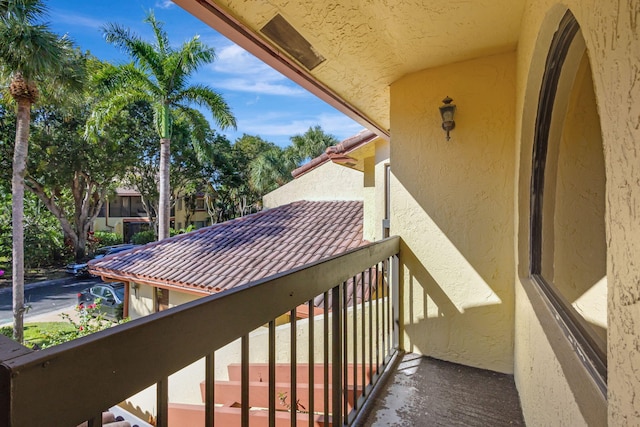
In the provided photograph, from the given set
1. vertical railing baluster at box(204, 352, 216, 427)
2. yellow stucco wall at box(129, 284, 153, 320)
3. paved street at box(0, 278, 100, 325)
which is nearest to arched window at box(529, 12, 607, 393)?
vertical railing baluster at box(204, 352, 216, 427)

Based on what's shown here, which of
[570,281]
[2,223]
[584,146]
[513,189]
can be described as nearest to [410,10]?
[584,146]

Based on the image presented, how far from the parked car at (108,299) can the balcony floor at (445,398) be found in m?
10.2

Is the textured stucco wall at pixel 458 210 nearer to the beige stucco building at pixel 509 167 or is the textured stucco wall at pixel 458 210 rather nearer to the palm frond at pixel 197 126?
the beige stucco building at pixel 509 167

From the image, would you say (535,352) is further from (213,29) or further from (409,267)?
(213,29)

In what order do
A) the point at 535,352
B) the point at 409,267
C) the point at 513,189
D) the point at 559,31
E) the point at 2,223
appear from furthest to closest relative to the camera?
the point at 2,223
the point at 409,267
the point at 513,189
the point at 535,352
the point at 559,31

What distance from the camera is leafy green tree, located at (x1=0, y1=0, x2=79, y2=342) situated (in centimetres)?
802

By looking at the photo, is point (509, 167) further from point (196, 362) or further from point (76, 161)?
point (76, 161)

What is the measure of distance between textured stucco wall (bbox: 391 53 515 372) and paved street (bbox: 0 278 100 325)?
42.3ft

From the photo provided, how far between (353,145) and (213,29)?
3808 mm

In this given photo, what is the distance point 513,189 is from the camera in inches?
104

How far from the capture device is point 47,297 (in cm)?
1388

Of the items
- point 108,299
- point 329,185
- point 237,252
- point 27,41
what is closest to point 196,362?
point 237,252

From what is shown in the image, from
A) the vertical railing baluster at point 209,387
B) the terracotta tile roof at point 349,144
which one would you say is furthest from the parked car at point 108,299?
the vertical railing baluster at point 209,387

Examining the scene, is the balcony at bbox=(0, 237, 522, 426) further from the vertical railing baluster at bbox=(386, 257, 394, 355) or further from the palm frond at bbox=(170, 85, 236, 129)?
the palm frond at bbox=(170, 85, 236, 129)
